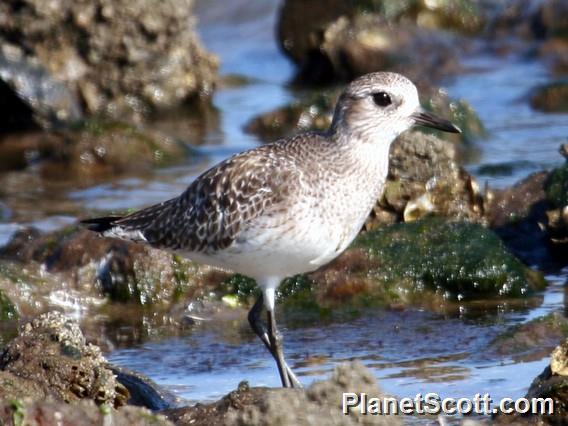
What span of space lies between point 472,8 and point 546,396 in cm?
1276

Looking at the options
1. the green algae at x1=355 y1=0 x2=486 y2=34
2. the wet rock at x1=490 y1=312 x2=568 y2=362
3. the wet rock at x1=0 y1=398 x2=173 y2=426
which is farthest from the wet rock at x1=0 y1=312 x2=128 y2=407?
the green algae at x1=355 y1=0 x2=486 y2=34

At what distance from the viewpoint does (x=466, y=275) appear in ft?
26.1

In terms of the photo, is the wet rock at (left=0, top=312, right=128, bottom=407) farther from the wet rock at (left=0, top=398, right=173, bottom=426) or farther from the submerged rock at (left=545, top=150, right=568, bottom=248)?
the submerged rock at (left=545, top=150, right=568, bottom=248)

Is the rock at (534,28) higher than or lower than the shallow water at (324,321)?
higher

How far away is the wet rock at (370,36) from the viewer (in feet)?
49.7

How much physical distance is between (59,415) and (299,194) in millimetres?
2087

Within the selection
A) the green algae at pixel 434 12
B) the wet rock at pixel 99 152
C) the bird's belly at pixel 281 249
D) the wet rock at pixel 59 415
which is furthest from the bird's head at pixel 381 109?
the green algae at pixel 434 12

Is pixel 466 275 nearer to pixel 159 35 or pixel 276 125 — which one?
pixel 276 125

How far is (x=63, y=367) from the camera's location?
5645 millimetres

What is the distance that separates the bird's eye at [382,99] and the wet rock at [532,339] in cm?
153

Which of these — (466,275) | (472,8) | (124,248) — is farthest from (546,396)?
(472,8)

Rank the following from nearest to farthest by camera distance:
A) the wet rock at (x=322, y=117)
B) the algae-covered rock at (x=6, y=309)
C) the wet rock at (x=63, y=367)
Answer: the wet rock at (x=63, y=367) < the algae-covered rock at (x=6, y=309) < the wet rock at (x=322, y=117)

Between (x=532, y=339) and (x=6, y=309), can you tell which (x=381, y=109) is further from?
(x=6, y=309)

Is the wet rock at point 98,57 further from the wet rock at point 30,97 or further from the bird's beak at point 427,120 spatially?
the bird's beak at point 427,120
